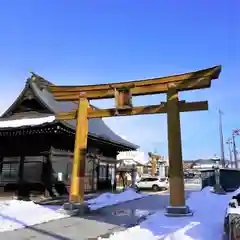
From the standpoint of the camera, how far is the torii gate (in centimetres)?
1226

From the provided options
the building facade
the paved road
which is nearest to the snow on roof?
the building facade

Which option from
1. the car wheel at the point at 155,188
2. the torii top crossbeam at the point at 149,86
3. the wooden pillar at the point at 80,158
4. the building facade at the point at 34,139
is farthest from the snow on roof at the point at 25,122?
the car wheel at the point at 155,188

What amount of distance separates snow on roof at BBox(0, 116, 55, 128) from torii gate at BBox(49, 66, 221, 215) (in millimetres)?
2474

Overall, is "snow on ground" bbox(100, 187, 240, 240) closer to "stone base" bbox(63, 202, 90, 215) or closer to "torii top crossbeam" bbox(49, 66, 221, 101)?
"stone base" bbox(63, 202, 90, 215)

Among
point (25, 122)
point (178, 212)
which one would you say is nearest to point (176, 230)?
point (178, 212)

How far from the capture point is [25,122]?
18.9 metres

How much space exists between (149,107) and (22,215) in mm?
6735

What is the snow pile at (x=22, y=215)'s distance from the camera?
10.0m

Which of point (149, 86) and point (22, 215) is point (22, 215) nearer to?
point (22, 215)

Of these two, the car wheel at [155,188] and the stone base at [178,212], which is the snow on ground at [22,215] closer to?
the stone base at [178,212]

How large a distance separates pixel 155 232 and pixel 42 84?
1465 centimetres

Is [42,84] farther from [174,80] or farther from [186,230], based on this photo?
[186,230]

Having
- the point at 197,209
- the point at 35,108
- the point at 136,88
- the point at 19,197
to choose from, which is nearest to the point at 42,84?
the point at 35,108

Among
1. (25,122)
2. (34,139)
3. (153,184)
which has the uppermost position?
(25,122)
